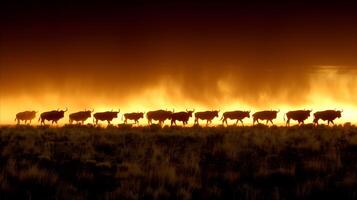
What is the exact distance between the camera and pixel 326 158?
1861 centimetres

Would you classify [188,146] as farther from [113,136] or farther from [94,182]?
[94,182]

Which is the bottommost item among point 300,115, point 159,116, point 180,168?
point 180,168

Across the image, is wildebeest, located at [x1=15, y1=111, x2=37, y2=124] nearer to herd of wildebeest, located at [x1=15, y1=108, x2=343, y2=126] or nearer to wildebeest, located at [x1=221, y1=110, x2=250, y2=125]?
herd of wildebeest, located at [x1=15, y1=108, x2=343, y2=126]

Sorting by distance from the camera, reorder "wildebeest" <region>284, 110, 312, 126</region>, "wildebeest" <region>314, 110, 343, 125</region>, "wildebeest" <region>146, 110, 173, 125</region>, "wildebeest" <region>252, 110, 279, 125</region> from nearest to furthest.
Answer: "wildebeest" <region>314, 110, 343, 125</region>
"wildebeest" <region>284, 110, 312, 126</region>
"wildebeest" <region>252, 110, 279, 125</region>
"wildebeest" <region>146, 110, 173, 125</region>

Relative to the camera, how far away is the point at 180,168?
16469 mm

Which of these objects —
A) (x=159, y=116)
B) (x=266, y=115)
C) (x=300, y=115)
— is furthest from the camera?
(x=159, y=116)

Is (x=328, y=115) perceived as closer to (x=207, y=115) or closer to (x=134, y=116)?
(x=207, y=115)

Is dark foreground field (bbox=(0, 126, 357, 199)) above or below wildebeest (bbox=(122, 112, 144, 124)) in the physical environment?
below

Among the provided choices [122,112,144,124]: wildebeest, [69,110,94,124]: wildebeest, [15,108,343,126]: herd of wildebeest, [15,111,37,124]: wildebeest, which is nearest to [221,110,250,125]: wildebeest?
[15,108,343,126]: herd of wildebeest

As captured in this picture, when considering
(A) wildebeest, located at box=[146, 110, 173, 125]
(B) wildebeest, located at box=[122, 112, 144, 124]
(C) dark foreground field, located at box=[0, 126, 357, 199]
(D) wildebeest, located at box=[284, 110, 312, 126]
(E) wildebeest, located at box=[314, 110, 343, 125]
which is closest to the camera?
(C) dark foreground field, located at box=[0, 126, 357, 199]

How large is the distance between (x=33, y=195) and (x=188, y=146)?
10551 millimetres

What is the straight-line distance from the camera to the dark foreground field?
516 inches

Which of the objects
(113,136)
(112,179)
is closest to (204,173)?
(112,179)

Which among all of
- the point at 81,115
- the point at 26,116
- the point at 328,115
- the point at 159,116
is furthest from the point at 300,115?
the point at 26,116
